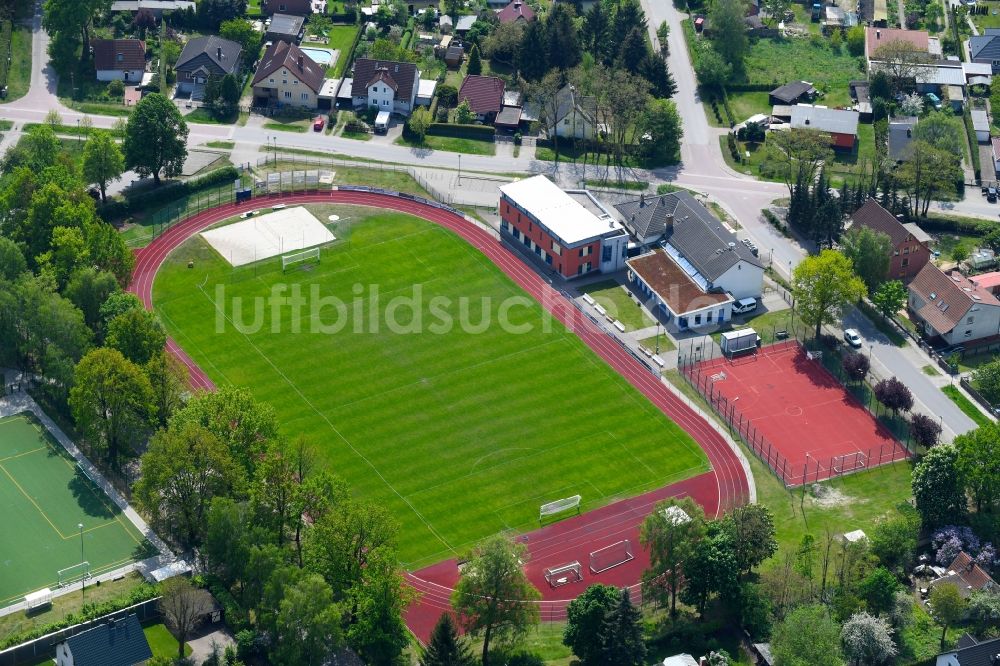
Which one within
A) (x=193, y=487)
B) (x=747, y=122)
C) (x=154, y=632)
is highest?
(x=747, y=122)

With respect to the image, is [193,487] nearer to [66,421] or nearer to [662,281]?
[66,421]

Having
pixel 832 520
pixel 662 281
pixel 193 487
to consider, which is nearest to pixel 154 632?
pixel 193 487

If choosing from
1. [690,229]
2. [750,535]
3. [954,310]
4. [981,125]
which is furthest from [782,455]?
[981,125]

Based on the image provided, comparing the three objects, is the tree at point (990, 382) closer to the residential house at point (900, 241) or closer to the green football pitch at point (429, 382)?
the residential house at point (900, 241)

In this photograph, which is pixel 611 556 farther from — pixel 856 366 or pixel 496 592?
pixel 856 366

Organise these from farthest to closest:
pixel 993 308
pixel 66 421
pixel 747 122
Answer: pixel 747 122
pixel 993 308
pixel 66 421

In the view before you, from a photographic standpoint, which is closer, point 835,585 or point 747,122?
point 835,585

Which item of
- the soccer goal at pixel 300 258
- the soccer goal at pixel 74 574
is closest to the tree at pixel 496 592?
the soccer goal at pixel 74 574

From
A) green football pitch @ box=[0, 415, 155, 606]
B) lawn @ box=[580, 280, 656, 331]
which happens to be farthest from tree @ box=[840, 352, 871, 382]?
green football pitch @ box=[0, 415, 155, 606]
